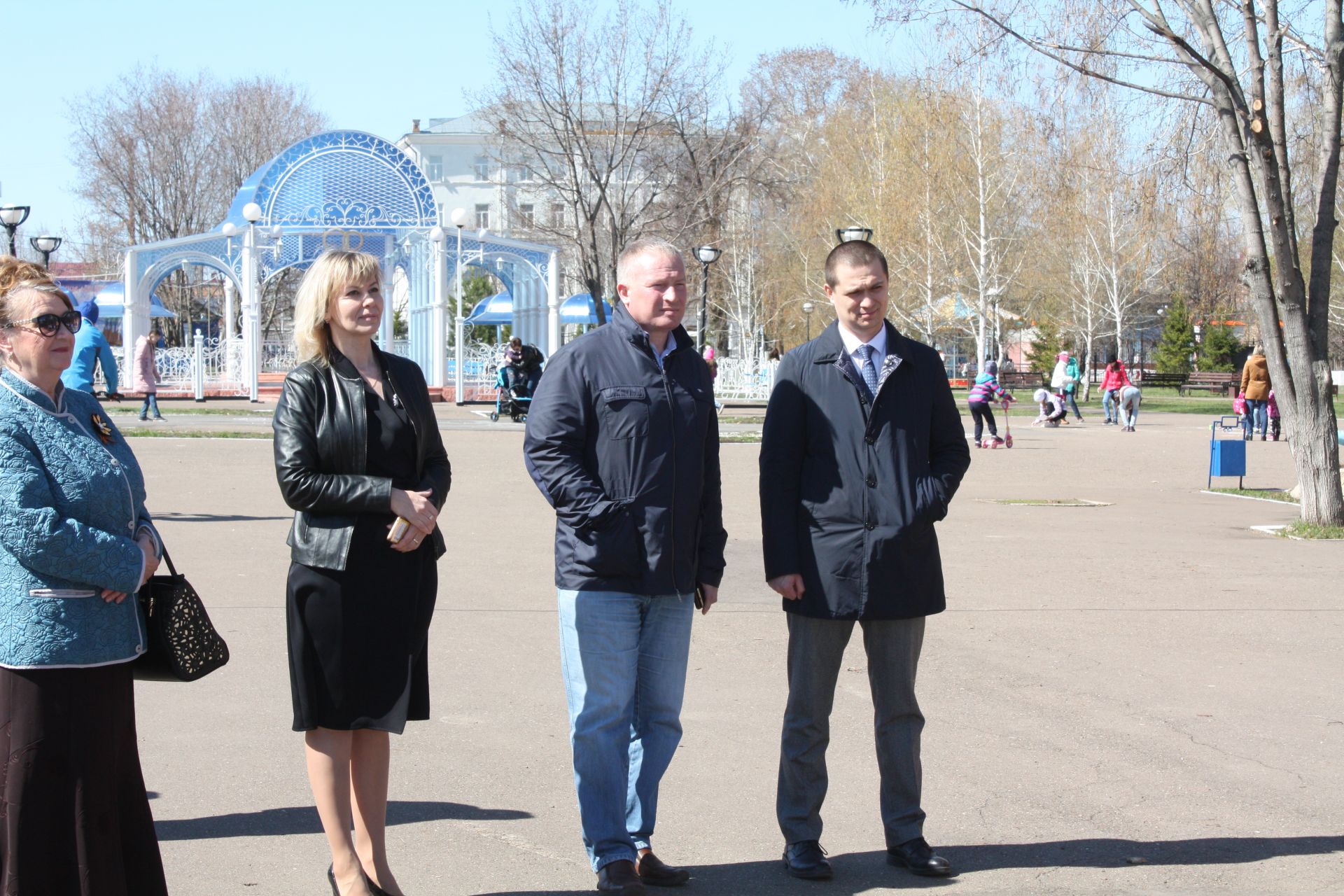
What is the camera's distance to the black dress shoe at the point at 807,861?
13.5 feet

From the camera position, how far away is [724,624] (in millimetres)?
7930

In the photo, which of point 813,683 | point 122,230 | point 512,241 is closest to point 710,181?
point 512,241

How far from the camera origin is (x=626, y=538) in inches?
157

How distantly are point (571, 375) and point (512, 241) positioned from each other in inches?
1257

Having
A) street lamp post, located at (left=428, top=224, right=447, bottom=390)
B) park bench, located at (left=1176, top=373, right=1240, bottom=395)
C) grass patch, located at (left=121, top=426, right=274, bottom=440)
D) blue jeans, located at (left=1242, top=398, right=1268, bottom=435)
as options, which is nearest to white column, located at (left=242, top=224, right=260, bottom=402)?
street lamp post, located at (left=428, top=224, right=447, bottom=390)

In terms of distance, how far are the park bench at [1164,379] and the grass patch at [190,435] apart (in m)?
40.4

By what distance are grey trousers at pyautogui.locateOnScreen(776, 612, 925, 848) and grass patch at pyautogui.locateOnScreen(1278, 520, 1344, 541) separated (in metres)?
8.64

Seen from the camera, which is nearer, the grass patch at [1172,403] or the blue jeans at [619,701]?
the blue jeans at [619,701]

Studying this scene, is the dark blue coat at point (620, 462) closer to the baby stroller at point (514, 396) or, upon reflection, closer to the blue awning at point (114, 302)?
the baby stroller at point (514, 396)

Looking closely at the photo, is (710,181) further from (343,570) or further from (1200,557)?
(343,570)

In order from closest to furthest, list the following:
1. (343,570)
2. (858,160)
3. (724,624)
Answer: (343,570)
(724,624)
(858,160)

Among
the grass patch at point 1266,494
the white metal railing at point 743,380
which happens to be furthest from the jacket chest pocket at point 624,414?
the white metal railing at point 743,380

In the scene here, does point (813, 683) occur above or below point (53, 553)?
below

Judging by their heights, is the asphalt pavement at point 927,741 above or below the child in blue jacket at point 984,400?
below
